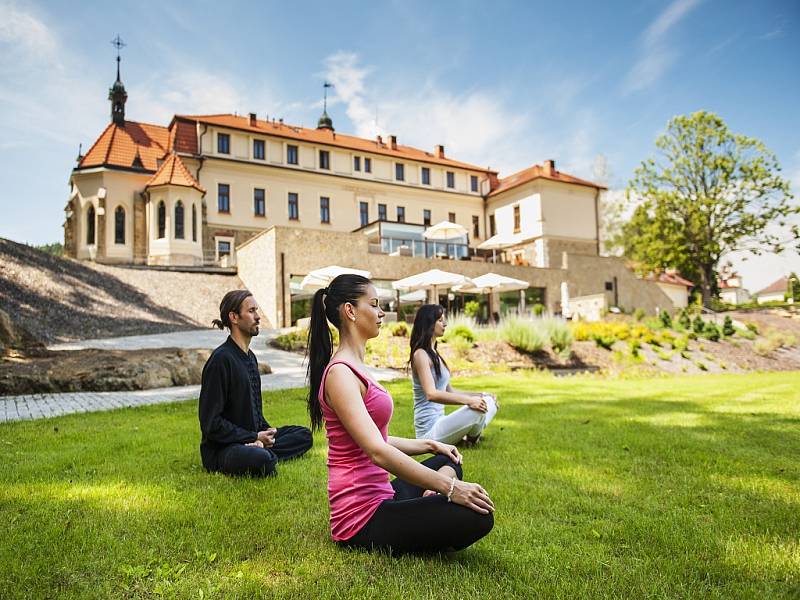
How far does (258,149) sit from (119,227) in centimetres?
1121

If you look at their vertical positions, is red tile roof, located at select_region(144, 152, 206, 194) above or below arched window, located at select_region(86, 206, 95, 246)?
above

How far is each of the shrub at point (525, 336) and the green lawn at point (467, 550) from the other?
363 inches

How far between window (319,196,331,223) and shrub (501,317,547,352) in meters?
28.1

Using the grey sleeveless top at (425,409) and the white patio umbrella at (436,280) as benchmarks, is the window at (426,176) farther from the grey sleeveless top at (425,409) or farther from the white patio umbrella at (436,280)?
the grey sleeveless top at (425,409)

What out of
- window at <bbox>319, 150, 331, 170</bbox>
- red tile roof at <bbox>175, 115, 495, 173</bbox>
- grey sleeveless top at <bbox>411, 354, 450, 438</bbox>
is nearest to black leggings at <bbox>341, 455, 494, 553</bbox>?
grey sleeveless top at <bbox>411, 354, 450, 438</bbox>

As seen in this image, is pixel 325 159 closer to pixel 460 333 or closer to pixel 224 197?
pixel 224 197

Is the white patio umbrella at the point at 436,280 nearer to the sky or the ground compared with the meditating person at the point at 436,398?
nearer to the sky

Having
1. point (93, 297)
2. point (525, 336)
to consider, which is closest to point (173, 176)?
point (93, 297)

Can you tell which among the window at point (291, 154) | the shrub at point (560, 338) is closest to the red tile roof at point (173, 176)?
the window at point (291, 154)

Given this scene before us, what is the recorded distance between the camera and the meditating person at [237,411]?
13.1 ft

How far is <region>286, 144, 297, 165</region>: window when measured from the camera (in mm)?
40000

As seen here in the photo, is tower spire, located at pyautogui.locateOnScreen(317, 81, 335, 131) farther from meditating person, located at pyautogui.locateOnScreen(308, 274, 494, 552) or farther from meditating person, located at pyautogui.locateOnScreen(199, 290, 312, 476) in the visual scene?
meditating person, located at pyautogui.locateOnScreen(308, 274, 494, 552)

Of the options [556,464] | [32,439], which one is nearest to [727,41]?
[556,464]

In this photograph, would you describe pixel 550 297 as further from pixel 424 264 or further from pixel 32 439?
pixel 32 439
